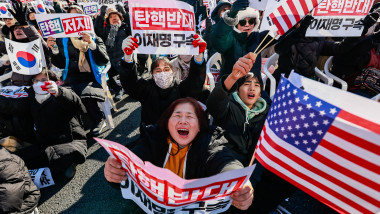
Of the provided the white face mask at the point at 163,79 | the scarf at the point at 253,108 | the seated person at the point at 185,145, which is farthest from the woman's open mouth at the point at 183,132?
the white face mask at the point at 163,79

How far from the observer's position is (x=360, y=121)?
1286 millimetres

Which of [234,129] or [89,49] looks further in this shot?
[89,49]

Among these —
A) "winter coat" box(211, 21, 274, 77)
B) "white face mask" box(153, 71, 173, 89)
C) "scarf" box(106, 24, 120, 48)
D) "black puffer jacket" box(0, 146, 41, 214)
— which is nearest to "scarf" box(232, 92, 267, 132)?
"winter coat" box(211, 21, 274, 77)

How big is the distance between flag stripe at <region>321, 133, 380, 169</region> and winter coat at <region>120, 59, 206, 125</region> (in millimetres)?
1726

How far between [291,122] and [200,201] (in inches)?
34.8

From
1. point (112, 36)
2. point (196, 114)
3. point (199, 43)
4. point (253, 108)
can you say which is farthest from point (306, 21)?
point (112, 36)

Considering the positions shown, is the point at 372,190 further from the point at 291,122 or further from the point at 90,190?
the point at 90,190

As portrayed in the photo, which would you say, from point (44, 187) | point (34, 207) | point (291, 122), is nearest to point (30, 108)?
point (44, 187)

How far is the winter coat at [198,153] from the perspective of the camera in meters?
1.94

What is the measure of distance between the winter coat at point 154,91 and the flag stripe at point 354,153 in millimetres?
1726

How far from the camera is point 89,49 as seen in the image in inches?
163

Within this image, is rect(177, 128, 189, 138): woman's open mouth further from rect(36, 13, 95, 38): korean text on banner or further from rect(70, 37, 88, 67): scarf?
rect(70, 37, 88, 67): scarf

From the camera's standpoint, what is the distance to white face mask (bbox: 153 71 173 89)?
294cm

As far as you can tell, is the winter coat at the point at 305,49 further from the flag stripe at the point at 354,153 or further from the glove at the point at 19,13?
the glove at the point at 19,13
